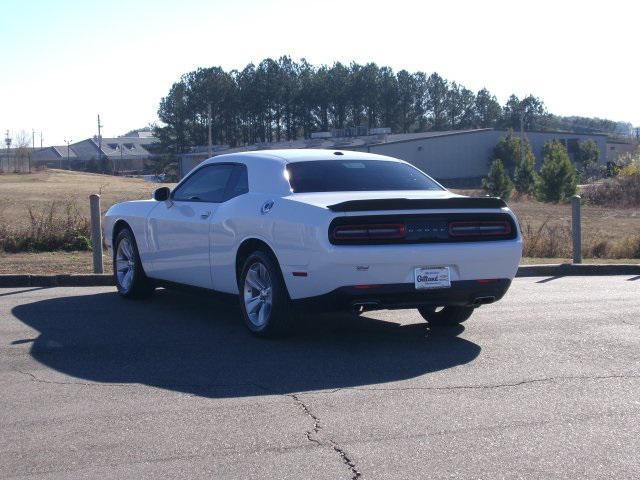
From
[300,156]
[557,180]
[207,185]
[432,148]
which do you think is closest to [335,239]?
[300,156]

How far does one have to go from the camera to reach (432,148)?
61.3 meters

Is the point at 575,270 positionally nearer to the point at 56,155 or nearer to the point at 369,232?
the point at 369,232

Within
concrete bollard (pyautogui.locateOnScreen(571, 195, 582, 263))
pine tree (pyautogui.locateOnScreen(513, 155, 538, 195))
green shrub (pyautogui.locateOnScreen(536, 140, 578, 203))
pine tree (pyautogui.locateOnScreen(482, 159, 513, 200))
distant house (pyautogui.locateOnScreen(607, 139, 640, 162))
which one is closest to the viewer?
concrete bollard (pyautogui.locateOnScreen(571, 195, 582, 263))

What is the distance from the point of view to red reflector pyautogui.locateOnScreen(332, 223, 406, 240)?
23.9 ft

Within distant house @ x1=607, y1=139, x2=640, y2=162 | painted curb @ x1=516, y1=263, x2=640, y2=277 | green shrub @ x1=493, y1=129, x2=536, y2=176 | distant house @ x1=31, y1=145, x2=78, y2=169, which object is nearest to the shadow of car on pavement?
painted curb @ x1=516, y1=263, x2=640, y2=277

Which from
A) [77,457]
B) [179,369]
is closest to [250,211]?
[179,369]

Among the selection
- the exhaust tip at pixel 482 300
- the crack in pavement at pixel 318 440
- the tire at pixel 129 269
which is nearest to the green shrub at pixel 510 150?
the tire at pixel 129 269

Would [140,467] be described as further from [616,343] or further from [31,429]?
[616,343]

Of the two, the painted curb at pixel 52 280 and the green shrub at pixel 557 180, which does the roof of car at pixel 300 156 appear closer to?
the painted curb at pixel 52 280

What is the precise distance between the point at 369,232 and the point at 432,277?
652 millimetres

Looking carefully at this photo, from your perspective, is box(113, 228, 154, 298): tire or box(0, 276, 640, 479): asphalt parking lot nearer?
box(0, 276, 640, 479): asphalt parking lot

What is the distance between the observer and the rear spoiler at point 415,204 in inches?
287

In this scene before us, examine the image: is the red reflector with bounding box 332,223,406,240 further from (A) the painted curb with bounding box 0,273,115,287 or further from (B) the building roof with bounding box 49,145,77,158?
(B) the building roof with bounding box 49,145,77,158

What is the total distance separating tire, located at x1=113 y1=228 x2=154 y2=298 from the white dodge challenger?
91 centimetres
